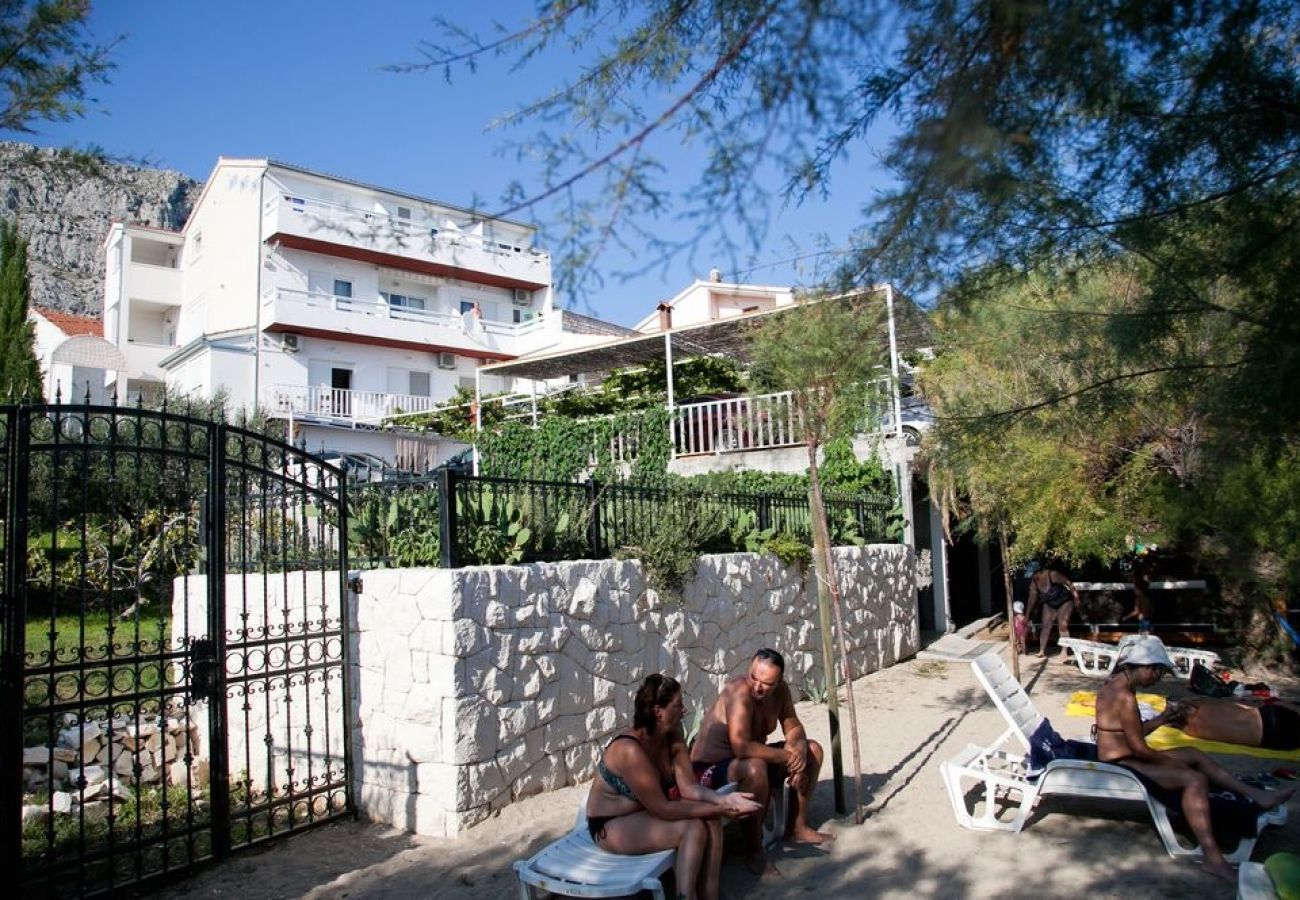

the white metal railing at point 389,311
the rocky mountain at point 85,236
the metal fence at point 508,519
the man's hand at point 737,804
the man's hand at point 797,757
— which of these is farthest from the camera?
the rocky mountain at point 85,236

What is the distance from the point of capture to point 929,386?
1315cm

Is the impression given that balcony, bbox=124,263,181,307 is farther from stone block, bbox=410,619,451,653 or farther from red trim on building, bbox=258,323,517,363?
stone block, bbox=410,619,451,653

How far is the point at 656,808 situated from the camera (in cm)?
437

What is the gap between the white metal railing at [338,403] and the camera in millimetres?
28078

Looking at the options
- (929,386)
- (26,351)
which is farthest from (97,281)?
(929,386)

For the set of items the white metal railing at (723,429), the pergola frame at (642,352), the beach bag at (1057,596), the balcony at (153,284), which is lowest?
the beach bag at (1057,596)

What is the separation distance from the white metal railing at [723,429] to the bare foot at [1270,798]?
10125 mm

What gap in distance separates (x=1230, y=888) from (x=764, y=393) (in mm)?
4590

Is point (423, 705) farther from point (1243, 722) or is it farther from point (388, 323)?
point (388, 323)

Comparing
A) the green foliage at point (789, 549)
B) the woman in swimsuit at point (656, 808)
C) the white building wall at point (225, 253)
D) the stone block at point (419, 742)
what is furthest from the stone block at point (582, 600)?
the white building wall at point (225, 253)

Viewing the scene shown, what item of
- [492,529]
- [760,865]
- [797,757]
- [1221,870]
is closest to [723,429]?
[492,529]

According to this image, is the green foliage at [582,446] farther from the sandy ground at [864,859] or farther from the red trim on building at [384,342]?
the sandy ground at [864,859]

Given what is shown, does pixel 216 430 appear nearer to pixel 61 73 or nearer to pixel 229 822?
pixel 61 73

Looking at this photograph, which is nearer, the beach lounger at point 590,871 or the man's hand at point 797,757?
the beach lounger at point 590,871
